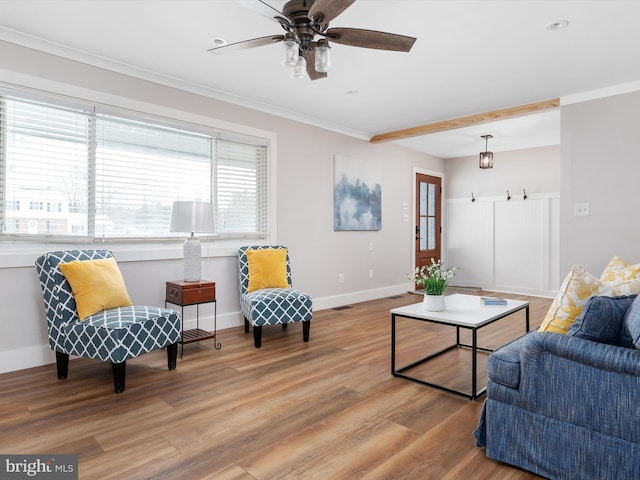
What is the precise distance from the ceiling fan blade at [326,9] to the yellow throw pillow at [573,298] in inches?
66.0

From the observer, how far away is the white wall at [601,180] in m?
3.70

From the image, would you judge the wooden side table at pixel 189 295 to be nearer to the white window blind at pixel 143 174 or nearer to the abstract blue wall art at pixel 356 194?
the white window blind at pixel 143 174

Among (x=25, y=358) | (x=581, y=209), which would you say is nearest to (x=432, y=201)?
(x=581, y=209)

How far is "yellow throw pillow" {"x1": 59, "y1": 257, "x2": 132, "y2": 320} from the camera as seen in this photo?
268 centimetres

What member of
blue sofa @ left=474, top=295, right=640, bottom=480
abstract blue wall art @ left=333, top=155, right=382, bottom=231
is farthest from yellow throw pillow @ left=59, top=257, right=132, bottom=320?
abstract blue wall art @ left=333, top=155, right=382, bottom=231

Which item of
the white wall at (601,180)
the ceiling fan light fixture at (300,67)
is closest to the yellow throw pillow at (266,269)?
the ceiling fan light fixture at (300,67)

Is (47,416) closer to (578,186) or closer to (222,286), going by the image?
(222,286)

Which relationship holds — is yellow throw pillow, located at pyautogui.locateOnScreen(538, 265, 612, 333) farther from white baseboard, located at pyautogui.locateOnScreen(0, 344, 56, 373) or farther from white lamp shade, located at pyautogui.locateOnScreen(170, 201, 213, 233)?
white baseboard, located at pyautogui.locateOnScreen(0, 344, 56, 373)

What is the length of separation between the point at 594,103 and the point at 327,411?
3.87 metres

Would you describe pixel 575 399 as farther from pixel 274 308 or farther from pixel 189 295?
pixel 189 295

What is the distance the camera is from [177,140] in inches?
151

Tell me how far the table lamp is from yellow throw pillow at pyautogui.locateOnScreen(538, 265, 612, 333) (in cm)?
262

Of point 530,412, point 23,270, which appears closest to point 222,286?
point 23,270

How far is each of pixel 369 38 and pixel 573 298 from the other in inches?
67.2
